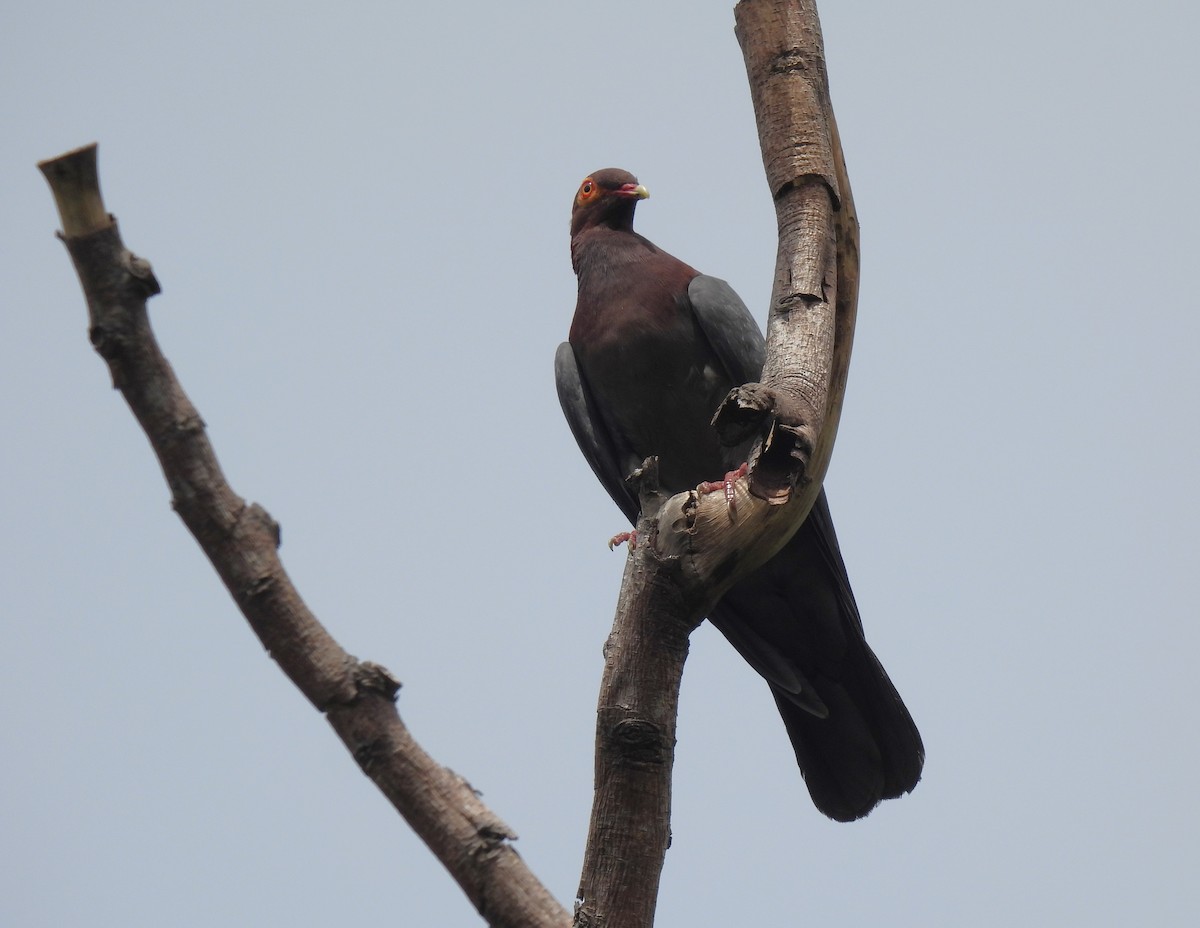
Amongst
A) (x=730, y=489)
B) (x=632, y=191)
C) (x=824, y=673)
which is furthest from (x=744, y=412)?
(x=632, y=191)

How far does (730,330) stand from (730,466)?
0.53m

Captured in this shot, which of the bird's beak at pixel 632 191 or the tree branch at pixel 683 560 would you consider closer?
the tree branch at pixel 683 560

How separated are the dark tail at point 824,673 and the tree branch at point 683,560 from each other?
1.64 meters

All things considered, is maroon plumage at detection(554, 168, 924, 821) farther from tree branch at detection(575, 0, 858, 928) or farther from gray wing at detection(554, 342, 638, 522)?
tree branch at detection(575, 0, 858, 928)

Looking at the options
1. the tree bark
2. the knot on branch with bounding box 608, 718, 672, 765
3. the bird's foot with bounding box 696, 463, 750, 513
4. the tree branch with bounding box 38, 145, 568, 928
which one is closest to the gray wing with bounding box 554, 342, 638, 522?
the tree bark

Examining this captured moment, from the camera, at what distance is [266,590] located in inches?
78.8

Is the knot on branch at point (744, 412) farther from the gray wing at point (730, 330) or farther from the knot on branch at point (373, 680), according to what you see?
the gray wing at point (730, 330)

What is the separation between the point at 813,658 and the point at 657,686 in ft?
8.46

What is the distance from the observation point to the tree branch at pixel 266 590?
1.76m

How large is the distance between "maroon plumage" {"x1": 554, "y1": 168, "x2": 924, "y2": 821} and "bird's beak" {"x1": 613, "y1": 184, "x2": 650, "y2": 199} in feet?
1.50

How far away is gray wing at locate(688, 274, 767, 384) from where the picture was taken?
477 centimetres

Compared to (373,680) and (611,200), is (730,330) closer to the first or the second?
(611,200)

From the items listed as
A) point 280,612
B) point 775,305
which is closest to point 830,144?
point 775,305

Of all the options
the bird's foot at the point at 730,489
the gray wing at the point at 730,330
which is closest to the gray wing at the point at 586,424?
the gray wing at the point at 730,330
